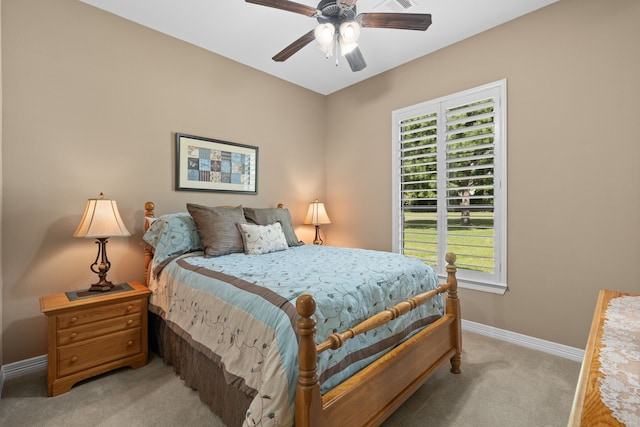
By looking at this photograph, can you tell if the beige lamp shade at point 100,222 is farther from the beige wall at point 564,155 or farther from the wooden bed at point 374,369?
the beige wall at point 564,155

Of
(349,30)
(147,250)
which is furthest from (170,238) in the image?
(349,30)

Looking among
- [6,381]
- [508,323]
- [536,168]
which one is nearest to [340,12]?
[536,168]

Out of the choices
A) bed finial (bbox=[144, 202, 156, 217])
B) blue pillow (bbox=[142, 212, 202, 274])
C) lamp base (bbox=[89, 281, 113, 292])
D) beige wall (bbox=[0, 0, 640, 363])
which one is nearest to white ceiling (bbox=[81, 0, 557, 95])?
beige wall (bbox=[0, 0, 640, 363])

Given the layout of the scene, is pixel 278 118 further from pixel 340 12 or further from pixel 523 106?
pixel 523 106

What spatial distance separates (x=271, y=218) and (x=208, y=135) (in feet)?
3.66

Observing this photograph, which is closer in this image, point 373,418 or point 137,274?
point 373,418

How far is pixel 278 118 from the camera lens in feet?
12.7

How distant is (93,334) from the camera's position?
2070 millimetres

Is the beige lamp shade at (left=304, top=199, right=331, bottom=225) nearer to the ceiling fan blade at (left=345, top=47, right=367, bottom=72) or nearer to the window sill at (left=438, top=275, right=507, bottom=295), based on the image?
the window sill at (left=438, top=275, right=507, bottom=295)

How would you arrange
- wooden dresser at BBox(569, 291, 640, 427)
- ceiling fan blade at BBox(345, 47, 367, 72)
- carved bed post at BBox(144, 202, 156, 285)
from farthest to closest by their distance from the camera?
carved bed post at BBox(144, 202, 156, 285), ceiling fan blade at BBox(345, 47, 367, 72), wooden dresser at BBox(569, 291, 640, 427)

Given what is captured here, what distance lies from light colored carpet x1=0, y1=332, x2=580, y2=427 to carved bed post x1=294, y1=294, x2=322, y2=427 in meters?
0.79

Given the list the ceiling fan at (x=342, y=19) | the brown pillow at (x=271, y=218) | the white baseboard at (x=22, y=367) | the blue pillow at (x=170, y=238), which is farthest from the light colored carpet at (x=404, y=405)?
the ceiling fan at (x=342, y=19)

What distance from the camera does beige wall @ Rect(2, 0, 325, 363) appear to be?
2.19 m

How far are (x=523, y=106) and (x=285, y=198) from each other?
8.77ft
